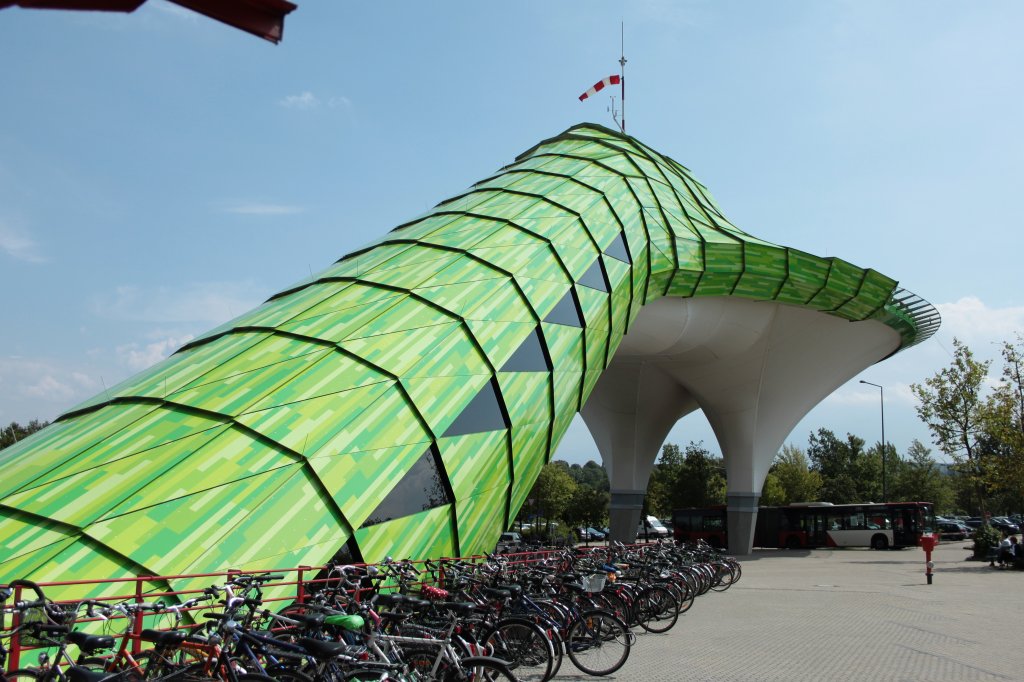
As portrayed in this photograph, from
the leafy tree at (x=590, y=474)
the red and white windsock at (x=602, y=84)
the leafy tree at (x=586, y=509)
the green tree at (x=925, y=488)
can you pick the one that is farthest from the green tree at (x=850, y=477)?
the red and white windsock at (x=602, y=84)

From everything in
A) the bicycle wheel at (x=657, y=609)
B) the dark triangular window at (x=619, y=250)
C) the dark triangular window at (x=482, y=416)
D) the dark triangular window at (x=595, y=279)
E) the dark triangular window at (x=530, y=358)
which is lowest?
the bicycle wheel at (x=657, y=609)

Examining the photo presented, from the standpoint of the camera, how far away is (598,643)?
28.2 feet

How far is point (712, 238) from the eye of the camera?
23938 mm

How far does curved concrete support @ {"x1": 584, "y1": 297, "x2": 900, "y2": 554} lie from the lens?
26.8m

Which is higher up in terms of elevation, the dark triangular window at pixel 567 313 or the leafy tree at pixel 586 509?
the dark triangular window at pixel 567 313

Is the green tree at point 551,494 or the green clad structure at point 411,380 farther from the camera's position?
the green tree at point 551,494

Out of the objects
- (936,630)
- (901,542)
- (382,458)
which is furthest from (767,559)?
(382,458)

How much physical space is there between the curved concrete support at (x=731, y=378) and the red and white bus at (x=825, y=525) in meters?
4.69

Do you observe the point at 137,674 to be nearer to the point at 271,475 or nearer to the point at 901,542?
the point at 271,475

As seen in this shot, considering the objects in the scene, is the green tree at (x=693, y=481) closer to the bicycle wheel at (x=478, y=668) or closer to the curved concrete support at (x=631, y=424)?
the curved concrete support at (x=631, y=424)

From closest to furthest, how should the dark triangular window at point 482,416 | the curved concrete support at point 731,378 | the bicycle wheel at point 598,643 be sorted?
the bicycle wheel at point 598,643
the dark triangular window at point 482,416
the curved concrete support at point 731,378

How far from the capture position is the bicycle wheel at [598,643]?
8.52m

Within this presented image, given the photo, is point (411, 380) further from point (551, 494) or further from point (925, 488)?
point (925, 488)

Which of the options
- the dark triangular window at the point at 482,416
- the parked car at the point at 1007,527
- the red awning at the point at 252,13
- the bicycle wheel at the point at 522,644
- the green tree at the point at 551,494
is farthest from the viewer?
the green tree at the point at 551,494
